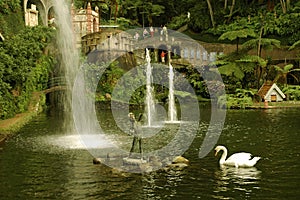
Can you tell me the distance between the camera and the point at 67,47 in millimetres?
40625

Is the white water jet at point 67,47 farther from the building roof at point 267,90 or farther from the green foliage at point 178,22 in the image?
the green foliage at point 178,22

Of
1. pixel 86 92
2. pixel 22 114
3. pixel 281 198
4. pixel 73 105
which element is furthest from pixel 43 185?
pixel 86 92

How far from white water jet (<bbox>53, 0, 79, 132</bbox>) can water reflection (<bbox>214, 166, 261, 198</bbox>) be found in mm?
16679

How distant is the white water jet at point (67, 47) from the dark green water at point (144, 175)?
483 inches

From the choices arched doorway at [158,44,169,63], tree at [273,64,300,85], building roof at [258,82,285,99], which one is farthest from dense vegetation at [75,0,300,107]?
arched doorway at [158,44,169,63]

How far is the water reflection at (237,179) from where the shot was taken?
12234 millimetres

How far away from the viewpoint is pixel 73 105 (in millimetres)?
30406

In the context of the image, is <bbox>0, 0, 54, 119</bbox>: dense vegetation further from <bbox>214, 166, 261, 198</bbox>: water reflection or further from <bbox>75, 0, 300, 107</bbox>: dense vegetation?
<bbox>214, 166, 261, 198</bbox>: water reflection

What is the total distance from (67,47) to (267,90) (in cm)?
1614

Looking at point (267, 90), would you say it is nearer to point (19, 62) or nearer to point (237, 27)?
Result: point (237, 27)

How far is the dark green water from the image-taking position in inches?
468

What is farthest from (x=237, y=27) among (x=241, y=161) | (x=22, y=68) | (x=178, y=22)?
(x=241, y=161)

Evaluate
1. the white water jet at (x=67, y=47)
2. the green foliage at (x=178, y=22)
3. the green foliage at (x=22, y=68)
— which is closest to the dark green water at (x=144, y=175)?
the green foliage at (x=22, y=68)

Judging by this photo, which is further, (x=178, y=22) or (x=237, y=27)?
(x=178, y=22)
